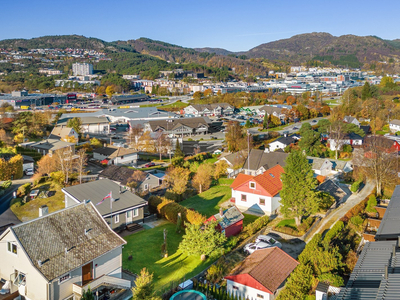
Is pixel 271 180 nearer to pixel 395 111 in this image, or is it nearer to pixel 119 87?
pixel 395 111

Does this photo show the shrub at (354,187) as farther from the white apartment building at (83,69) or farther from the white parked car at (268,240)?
the white apartment building at (83,69)

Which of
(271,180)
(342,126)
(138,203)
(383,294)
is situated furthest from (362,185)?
(383,294)

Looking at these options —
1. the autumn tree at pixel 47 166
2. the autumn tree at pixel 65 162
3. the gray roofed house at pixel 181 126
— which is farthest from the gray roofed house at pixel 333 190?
the gray roofed house at pixel 181 126

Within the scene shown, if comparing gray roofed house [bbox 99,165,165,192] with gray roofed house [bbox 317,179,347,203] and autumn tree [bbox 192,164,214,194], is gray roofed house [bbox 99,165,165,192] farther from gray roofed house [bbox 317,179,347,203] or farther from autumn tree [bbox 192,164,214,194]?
gray roofed house [bbox 317,179,347,203]

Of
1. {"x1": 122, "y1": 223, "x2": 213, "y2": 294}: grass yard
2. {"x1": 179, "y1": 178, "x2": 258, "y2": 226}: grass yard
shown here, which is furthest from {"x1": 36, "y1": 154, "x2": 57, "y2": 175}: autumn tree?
{"x1": 122, "y1": 223, "x2": 213, "y2": 294}: grass yard

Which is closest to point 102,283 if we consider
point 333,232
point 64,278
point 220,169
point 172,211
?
point 64,278

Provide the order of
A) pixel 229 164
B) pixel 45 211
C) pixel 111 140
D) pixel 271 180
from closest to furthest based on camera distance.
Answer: pixel 45 211
pixel 271 180
pixel 229 164
pixel 111 140
